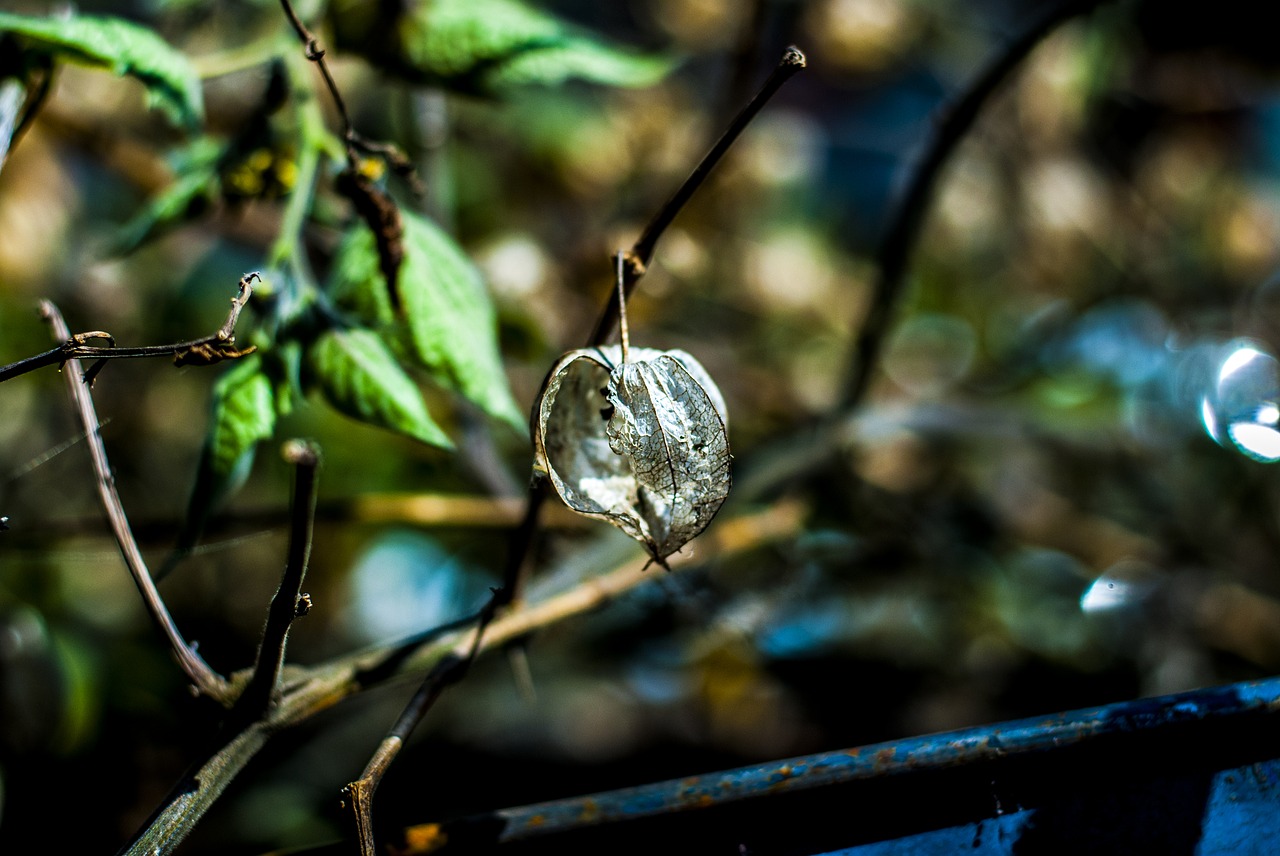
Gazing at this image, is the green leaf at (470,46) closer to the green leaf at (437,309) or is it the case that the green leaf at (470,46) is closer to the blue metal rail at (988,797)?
the green leaf at (437,309)

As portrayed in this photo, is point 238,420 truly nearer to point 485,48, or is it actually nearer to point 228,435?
point 228,435

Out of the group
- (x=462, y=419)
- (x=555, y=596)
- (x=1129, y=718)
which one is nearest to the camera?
(x=1129, y=718)

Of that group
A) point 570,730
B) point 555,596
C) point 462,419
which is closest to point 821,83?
point 570,730

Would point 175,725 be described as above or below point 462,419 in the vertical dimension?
below

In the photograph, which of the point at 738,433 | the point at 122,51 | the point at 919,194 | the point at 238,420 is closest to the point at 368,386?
the point at 238,420

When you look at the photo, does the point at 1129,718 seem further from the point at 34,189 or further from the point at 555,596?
the point at 34,189

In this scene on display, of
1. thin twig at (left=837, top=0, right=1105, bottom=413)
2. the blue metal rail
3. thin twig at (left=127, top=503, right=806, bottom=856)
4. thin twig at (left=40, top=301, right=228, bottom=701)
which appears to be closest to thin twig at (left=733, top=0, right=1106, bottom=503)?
thin twig at (left=837, top=0, right=1105, bottom=413)

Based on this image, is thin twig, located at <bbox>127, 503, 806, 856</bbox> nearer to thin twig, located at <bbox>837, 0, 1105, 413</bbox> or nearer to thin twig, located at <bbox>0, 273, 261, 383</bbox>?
thin twig, located at <bbox>0, 273, 261, 383</bbox>

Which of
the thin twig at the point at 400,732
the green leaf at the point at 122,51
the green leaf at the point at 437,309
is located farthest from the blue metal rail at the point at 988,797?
the green leaf at the point at 122,51
